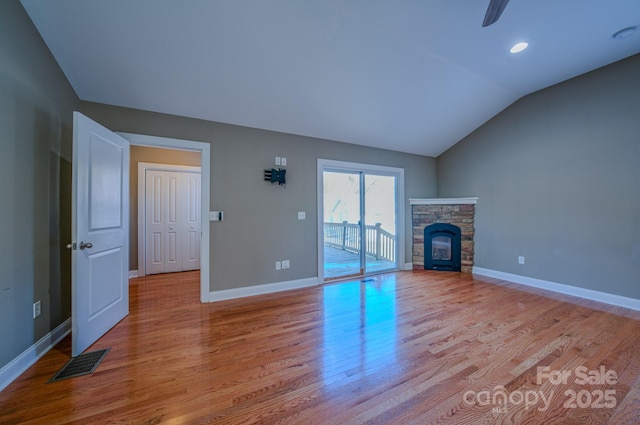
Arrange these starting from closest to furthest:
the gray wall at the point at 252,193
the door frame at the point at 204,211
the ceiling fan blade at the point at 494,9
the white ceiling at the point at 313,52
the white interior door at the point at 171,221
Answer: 1. the ceiling fan blade at the point at 494,9
2. the white ceiling at the point at 313,52
3. the gray wall at the point at 252,193
4. the door frame at the point at 204,211
5. the white interior door at the point at 171,221

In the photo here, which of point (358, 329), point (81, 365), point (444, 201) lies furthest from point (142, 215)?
point (444, 201)

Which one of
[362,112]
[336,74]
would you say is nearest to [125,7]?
[336,74]

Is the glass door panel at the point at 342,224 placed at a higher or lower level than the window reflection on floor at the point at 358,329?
higher

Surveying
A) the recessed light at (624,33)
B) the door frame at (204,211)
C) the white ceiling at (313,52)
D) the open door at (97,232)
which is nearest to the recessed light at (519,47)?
the white ceiling at (313,52)

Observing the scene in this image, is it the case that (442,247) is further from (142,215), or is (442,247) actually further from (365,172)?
(142,215)

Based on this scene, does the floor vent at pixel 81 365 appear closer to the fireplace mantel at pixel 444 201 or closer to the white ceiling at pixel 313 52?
the white ceiling at pixel 313 52

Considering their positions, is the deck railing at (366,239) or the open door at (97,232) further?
the deck railing at (366,239)

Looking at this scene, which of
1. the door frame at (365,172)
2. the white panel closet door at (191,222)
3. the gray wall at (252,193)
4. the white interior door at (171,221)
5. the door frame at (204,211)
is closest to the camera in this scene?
the gray wall at (252,193)

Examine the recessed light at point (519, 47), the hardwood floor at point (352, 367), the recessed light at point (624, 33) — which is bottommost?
the hardwood floor at point (352, 367)

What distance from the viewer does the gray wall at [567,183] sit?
3.07 meters

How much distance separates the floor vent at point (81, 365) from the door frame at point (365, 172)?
2729mm

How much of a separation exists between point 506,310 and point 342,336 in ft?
6.89

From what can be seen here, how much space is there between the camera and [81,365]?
77.1 inches

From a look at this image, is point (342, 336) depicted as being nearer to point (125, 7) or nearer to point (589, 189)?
point (125, 7)
